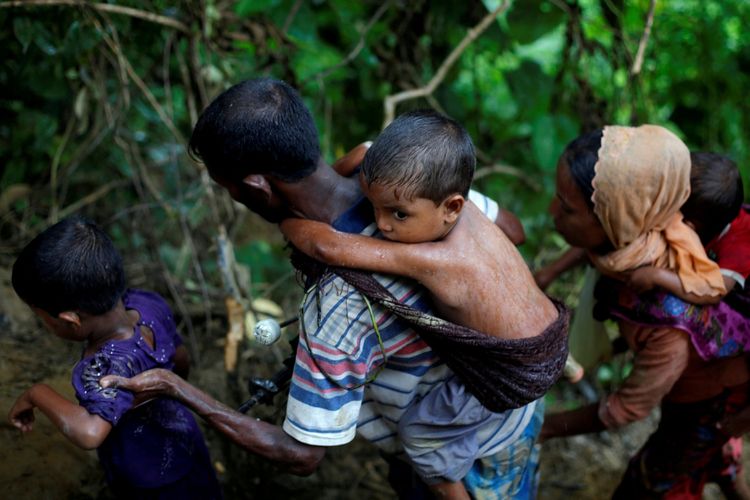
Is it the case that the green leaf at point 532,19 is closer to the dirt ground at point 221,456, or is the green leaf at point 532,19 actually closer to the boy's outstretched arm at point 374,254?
the dirt ground at point 221,456

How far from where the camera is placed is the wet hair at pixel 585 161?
241 cm

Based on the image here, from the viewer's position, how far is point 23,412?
7.03ft

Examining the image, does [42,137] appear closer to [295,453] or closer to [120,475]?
[120,475]

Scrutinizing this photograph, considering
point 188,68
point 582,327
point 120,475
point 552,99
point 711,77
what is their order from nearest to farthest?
1. point 120,475
2. point 582,327
3. point 188,68
4. point 552,99
5. point 711,77

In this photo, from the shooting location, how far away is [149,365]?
2262 mm

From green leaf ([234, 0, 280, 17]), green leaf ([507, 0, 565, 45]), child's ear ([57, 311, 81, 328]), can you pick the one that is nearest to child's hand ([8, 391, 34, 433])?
child's ear ([57, 311, 81, 328])

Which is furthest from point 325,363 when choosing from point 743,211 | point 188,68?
point 188,68

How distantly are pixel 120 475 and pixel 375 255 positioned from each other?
126 cm

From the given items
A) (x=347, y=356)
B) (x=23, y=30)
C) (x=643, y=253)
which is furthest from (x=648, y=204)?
(x=23, y=30)

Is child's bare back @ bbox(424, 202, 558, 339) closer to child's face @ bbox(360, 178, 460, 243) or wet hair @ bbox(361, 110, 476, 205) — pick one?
child's face @ bbox(360, 178, 460, 243)

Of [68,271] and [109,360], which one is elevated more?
[68,271]

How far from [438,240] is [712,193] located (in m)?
1.18

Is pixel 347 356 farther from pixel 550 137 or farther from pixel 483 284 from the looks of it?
pixel 550 137

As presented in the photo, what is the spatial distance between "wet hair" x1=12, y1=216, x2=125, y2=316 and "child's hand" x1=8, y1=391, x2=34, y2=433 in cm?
26
